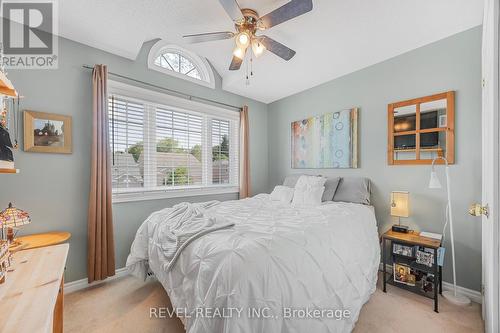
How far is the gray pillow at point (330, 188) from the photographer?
296cm

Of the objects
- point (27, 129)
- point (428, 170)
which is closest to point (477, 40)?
point (428, 170)

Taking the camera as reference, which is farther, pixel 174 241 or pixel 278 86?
pixel 278 86

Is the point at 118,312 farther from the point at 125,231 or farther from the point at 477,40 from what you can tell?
the point at 477,40

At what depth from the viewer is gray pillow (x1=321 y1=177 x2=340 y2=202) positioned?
296cm

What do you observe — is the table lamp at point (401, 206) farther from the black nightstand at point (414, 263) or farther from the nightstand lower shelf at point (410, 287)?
the nightstand lower shelf at point (410, 287)

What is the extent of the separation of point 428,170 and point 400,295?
4.59 feet

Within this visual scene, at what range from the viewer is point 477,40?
2150 millimetres

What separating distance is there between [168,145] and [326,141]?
8.09ft

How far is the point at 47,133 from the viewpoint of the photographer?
223 centimetres

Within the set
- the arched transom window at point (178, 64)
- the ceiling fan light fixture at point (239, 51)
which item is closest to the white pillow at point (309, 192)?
the ceiling fan light fixture at point (239, 51)

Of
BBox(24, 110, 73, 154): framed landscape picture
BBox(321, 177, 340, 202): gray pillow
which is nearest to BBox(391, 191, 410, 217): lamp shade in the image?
BBox(321, 177, 340, 202): gray pillow

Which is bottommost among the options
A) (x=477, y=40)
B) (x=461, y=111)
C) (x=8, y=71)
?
(x=461, y=111)

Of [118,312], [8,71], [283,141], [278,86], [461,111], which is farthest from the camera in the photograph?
[283,141]

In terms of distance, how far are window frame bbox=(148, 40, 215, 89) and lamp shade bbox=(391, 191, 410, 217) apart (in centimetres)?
307
